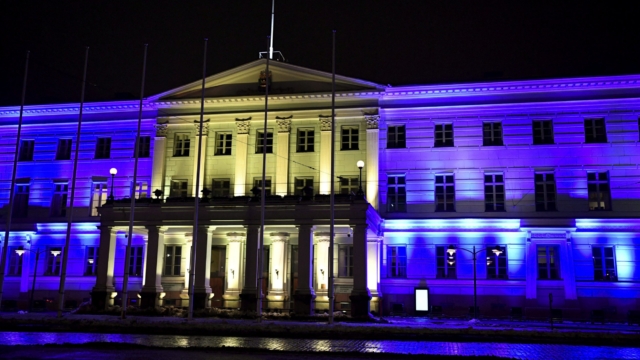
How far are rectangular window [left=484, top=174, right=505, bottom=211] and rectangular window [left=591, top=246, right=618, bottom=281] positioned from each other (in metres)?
6.61

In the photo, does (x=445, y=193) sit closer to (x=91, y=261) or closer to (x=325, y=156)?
(x=325, y=156)

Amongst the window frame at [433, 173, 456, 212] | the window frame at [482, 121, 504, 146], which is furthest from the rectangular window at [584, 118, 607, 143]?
the window frame at [433, 173, 456, 212]

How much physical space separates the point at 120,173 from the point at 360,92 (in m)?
19.9

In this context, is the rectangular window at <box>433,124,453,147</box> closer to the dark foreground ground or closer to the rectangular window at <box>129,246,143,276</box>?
the rectangular window at <box>129,246,143,276</box>

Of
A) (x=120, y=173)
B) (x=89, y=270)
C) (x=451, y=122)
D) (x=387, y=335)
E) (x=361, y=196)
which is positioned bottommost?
(x=387, y=335)

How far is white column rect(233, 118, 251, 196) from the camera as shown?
43.9 metres

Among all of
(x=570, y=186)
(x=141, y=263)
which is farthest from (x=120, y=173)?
(x=570, y=186)

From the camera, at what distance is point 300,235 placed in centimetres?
3631

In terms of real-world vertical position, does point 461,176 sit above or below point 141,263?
above

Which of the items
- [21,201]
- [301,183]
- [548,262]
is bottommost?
[548,262]

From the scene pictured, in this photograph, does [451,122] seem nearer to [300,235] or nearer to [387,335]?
[300,235]

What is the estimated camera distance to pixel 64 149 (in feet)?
163

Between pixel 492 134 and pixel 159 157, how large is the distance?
964 inches

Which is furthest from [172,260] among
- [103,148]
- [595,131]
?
[595,131]
